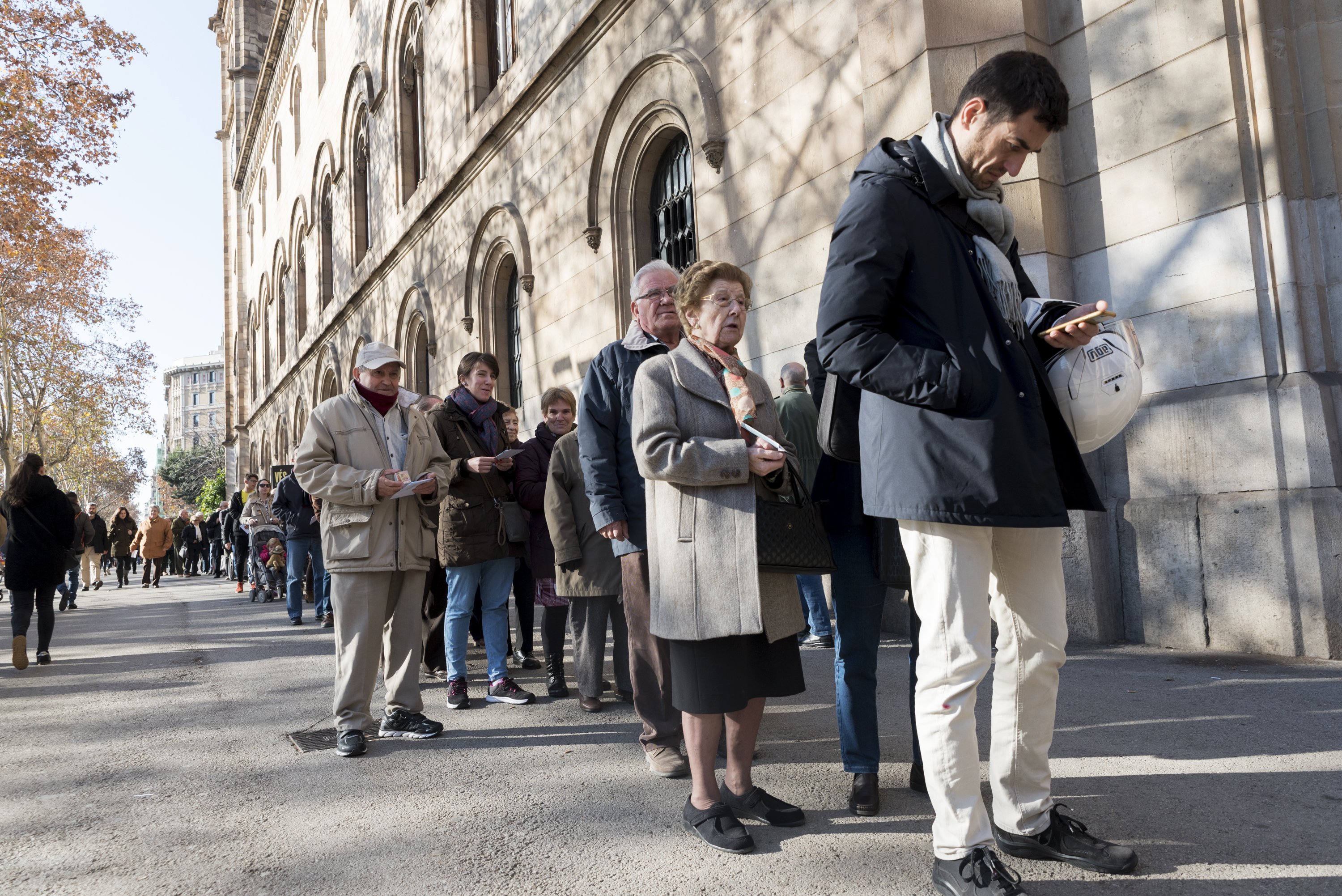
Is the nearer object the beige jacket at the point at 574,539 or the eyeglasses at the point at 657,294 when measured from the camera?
the eyeglasses at the point at 657,294

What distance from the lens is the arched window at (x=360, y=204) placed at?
23.8 metres

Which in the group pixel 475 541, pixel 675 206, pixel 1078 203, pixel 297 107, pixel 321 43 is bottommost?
pixel 475 541

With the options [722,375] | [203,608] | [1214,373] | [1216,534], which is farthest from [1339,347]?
[203,608]

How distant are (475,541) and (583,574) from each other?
852 mm

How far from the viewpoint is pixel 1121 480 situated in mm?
5996

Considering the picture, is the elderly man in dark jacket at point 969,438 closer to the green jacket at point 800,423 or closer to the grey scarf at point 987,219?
the grey scarf at point 987,219

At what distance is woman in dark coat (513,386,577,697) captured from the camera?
610 centimetres

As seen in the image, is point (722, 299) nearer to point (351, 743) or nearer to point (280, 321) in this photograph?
point (351, 743)

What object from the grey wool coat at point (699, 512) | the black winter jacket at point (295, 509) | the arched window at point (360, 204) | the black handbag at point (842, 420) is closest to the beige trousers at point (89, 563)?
the arched window at point (360, 204)

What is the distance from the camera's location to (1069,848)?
2.65 meters

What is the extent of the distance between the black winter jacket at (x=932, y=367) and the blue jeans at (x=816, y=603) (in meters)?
4.22

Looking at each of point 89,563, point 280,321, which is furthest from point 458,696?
point 280,321

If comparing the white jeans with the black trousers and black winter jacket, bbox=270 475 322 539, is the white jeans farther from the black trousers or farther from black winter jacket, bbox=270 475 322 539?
black winter jacket, bbox=270 475 322 539

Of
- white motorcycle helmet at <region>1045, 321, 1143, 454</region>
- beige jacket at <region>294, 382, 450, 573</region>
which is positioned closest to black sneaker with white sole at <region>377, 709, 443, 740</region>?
beige jacket at <region>294, 382, 450, 573</region>
